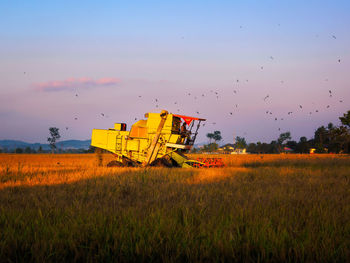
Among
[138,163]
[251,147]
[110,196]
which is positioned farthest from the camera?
[251,147]

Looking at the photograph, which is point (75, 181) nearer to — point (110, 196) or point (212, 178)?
point (110, 196)

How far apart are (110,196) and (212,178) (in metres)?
5.27

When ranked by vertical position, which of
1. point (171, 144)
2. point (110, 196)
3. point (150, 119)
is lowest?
point (110, 196)

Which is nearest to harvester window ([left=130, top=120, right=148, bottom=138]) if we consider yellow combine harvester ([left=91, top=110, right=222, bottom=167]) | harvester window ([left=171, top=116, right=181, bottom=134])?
yellow combine harvester ([left=91, top=110, right=222, bottom=167])

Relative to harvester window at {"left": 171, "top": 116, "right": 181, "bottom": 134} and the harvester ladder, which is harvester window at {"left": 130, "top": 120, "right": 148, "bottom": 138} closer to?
the harvester ladder

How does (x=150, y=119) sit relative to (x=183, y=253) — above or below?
above

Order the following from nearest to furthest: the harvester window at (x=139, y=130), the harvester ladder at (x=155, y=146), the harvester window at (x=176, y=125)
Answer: the harvester ladder at (x=155, y=146) < the harvester window at (x=176, y=125) < the harvester window at (x=139, y=130)

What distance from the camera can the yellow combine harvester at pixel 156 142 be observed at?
18.3 metres

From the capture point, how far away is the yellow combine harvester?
18.3 meters

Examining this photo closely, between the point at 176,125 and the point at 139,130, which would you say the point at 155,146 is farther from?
the point at 176,125

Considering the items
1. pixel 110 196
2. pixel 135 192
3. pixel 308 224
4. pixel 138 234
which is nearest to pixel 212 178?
pixel 135 192

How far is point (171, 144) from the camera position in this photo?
18203 mm

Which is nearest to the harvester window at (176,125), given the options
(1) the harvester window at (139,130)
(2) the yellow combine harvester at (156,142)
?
(2) the yellow combine harvester at (156,142)

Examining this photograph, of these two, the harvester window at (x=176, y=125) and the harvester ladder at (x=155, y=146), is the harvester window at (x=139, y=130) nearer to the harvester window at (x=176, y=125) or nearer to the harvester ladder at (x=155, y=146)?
the harvester ladder at (x=155, y=146)
